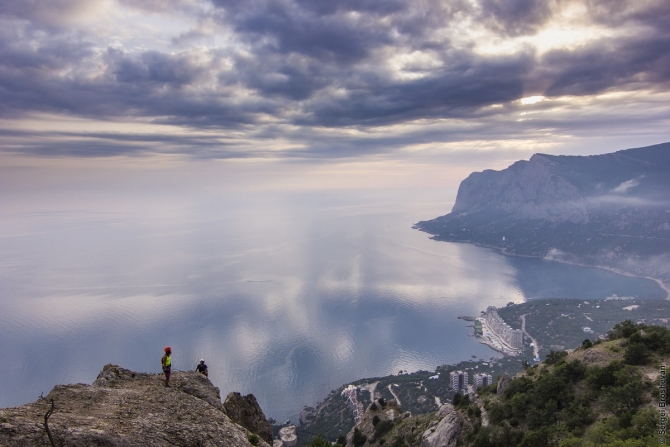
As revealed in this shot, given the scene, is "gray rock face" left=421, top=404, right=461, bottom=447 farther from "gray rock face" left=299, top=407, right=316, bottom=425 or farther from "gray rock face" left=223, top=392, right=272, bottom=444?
"gray rock face" left=299, top=407, right=316, bottom=425

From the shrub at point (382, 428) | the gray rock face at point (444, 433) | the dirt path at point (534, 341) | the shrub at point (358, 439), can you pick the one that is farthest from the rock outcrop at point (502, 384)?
the dirt path at point (534, 341)

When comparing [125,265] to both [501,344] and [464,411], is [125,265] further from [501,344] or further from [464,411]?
[464,411]

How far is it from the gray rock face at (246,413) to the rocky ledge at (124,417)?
2411 mm

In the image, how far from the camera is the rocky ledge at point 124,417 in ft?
26.2

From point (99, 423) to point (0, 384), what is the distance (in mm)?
87517

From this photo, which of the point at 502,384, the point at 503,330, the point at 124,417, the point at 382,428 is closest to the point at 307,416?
the point at 382,428

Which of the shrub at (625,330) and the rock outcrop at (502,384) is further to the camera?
the rock outcrop at (502,384)

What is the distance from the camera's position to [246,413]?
16234mm

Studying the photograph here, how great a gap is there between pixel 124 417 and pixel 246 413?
7.88 meters

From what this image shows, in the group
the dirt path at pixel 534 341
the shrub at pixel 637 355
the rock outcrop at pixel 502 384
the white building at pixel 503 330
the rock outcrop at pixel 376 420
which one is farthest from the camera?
the white building at pixel 503 330

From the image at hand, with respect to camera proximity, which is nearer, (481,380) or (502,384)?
(502,384)

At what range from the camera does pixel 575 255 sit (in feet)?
533

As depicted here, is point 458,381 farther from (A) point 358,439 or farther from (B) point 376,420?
(A) point 358,439

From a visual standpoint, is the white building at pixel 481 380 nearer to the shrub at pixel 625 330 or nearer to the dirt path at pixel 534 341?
the dirt path at pixel 534 341
